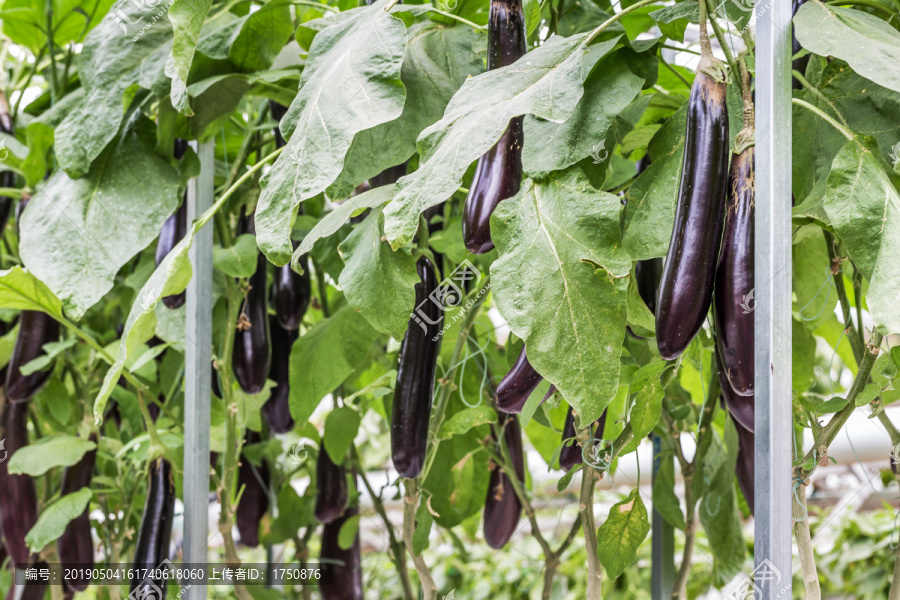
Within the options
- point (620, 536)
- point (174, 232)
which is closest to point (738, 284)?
point (620, 536)

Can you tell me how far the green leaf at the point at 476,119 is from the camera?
42cm

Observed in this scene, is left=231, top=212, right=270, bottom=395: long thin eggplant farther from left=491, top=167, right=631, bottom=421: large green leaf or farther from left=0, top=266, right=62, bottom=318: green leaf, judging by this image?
left=491, top=167, right=631, bottom=421: large green leaf

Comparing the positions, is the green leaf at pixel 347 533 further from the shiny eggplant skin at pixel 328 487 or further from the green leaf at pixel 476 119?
the green leaf at pixel 476 119

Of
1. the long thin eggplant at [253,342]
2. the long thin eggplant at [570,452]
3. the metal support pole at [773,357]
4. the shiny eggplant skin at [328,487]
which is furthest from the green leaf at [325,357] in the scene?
the metal support pole at [773,357]

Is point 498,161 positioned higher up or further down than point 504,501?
higher up

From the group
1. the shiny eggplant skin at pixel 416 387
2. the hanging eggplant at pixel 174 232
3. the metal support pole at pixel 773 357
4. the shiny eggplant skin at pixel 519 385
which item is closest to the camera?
the metal support pole at pixel 773 357

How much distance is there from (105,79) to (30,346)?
13.8 inches

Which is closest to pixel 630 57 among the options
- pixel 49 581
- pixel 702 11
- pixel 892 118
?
pixel 702 11

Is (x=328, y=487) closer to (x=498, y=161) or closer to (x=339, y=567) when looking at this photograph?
(x=339, y=567)

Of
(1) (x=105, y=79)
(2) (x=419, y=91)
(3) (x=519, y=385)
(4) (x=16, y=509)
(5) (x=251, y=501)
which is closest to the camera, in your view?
(3) (x=519, y=385)

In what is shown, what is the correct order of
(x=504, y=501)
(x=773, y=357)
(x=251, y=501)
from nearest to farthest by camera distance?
(x=773, y=357) → (x=504, y=501) → (x=251, y=501)

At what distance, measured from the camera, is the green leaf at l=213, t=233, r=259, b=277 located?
0.71 meters

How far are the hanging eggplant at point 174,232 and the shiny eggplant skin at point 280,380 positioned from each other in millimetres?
173

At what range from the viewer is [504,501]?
0.82 m
